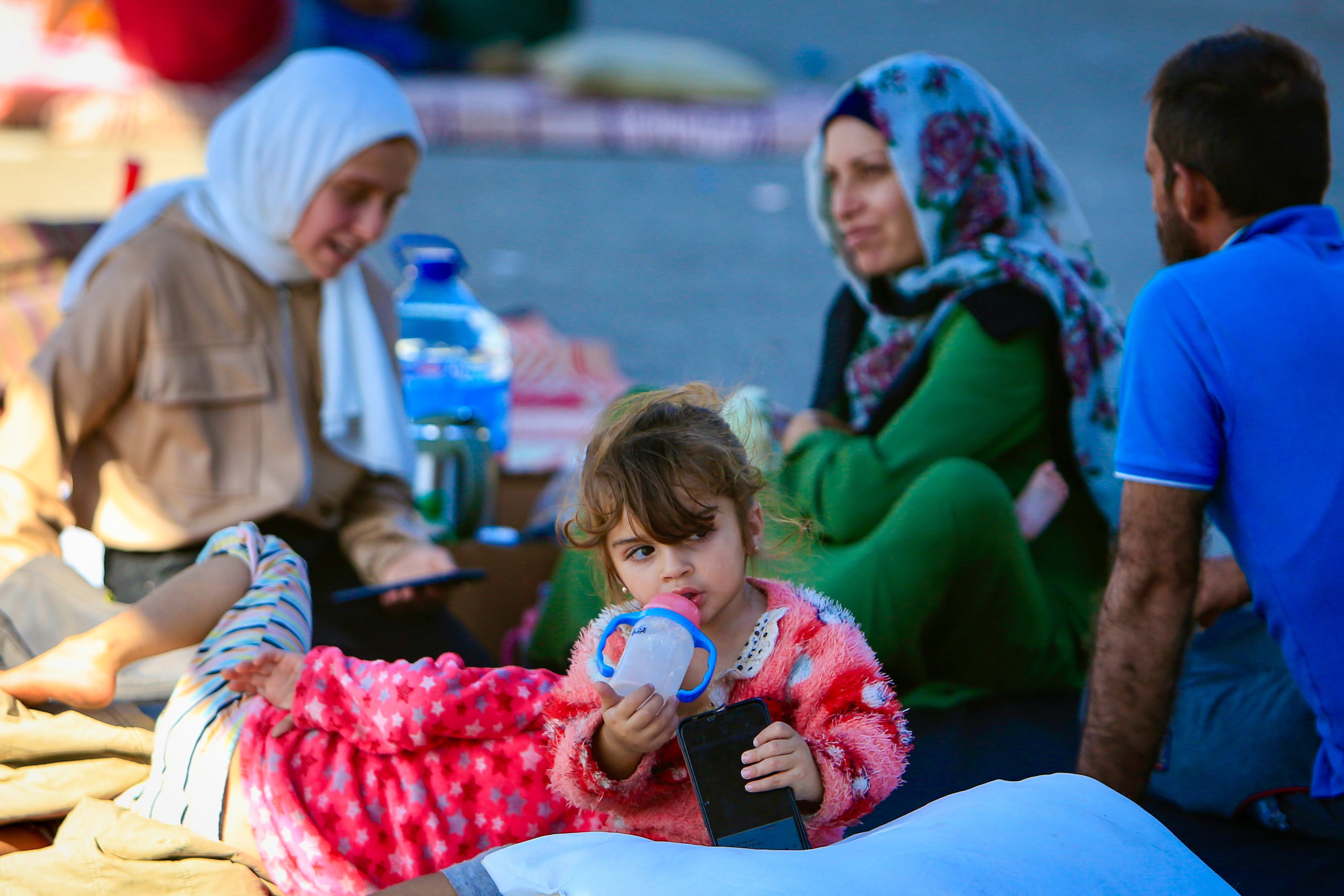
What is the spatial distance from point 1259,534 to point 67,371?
75.1 inches

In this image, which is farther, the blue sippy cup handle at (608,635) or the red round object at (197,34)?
the red round object at (197,34)

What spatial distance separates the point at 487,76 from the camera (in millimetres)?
9648

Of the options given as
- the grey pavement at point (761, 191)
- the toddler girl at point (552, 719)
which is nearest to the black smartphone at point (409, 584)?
the toddler girl at point (552, 719)

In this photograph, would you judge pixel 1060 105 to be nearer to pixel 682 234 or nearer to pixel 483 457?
pixel 682 234

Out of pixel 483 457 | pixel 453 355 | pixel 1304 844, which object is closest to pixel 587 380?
pixel 453 355

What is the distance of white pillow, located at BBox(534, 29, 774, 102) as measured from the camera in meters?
9.10

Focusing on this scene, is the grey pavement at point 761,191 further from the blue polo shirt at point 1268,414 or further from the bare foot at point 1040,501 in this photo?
the blue polo shirt at point 1268,414

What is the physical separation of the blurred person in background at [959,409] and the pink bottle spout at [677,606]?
0.86 meters

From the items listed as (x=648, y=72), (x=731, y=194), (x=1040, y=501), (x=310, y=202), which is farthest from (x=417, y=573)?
(x=648, y=72)

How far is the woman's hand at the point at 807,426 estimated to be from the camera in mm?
2533

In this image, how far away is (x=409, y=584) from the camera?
87.4 inches

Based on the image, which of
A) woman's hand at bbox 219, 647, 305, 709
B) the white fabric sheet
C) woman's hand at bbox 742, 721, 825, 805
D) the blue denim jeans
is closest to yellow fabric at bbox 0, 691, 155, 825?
woman's hand at bbox 219, 647, 305, 709

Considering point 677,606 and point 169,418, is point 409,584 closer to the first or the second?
point 169,418

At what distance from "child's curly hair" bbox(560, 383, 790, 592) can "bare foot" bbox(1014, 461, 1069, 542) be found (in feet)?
3.56
